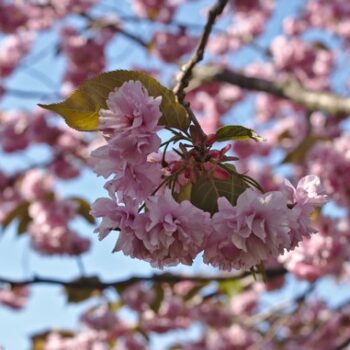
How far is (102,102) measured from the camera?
1.06m

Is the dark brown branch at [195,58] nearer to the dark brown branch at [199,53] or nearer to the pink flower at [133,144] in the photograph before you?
the dark brown branch at [199,53]

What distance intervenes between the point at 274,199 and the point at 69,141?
4663 millimetres

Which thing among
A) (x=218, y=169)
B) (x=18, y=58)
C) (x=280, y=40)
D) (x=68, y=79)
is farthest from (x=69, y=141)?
(x=218, y=169)

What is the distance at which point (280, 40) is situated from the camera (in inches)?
238

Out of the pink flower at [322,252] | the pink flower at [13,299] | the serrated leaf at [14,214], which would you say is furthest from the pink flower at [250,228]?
the pink flower at [13,299]

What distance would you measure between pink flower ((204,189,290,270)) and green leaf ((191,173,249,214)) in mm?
54

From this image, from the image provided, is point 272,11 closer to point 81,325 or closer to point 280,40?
point 280,40

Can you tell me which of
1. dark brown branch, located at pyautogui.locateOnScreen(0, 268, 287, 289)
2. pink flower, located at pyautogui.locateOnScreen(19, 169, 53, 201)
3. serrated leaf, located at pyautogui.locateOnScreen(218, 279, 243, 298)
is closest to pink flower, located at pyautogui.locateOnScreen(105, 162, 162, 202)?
dark brown branch, located at pyautogui.locateOnScreen(0, 268, 287, 289)

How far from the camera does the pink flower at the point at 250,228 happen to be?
3.18 ft

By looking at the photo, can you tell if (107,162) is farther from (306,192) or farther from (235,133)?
(306,192)

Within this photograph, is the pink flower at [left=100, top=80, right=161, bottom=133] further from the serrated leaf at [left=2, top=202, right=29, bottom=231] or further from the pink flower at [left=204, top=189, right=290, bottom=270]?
the serrated leaf at [left=2, top=202, right=29, bottom=231]

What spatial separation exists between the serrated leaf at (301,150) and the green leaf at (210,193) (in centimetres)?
177

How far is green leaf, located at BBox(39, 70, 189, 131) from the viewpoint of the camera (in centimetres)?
105

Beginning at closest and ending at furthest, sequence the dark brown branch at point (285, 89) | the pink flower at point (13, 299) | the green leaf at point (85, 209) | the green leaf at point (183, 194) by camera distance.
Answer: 1. the green leaf at point (183, 194)
2. the dark brown branch at point (285, 89)
3. the green leaf at point (85, 209)
4. the pink flower at point (13, 299)
